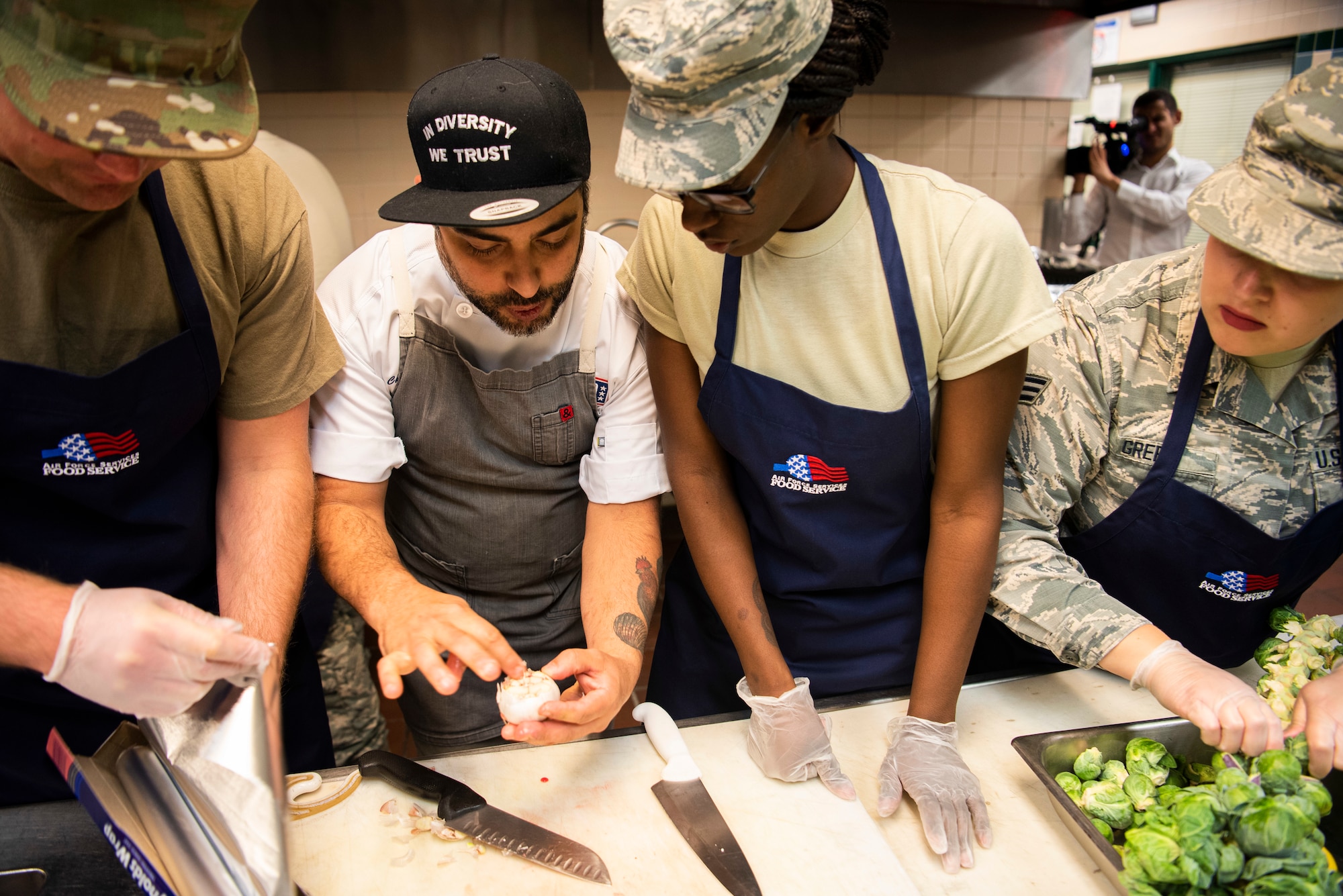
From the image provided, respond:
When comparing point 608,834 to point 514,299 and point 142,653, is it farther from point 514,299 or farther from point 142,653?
point 514,299

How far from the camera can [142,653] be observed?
3.04ft

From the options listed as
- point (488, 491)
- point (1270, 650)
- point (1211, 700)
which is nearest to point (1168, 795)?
point (1211, 700)

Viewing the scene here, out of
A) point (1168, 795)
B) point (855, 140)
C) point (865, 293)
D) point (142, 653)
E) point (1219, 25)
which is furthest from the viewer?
point (1219, 25)

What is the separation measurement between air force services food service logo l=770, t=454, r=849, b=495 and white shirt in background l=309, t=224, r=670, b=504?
262 mm

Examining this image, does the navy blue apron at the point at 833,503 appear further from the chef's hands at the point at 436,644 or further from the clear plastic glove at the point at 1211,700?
the chef's hands at the point at 436,644

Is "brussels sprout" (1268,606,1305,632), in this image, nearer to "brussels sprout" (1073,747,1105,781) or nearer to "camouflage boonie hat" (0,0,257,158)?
"brussels sprout" (1073,747,1105,781)

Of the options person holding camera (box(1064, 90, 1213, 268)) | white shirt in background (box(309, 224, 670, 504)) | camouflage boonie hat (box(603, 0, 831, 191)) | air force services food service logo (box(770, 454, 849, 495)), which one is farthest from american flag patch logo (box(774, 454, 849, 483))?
person holding camera (box(1064, 90, 1213, 268))

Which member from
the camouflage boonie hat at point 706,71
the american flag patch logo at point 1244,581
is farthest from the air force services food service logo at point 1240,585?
the camouflage boonie hat at point 706,71

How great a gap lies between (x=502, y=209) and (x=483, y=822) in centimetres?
89

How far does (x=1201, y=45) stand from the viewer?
303 inches

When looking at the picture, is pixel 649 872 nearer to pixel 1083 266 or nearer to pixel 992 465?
pixel 992 465

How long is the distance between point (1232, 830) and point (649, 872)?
0.73 metres

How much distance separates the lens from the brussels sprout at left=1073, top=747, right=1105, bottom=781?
1286 mm

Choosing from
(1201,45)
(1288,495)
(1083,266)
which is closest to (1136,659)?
(1288,495)
